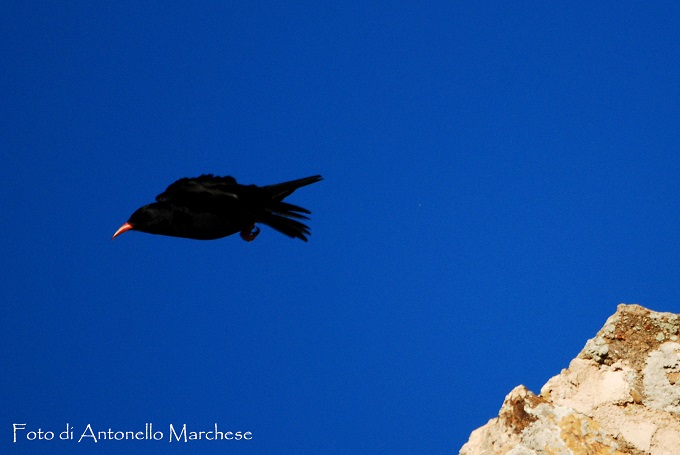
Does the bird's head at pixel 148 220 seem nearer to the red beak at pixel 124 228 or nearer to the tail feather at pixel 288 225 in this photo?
the red beak at pixel 124 228

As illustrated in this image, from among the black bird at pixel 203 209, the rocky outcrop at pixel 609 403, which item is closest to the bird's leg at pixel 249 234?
the black bird at pixel 203 209

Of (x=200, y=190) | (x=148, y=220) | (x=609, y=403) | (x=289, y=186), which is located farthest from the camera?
(x=289, y=186)

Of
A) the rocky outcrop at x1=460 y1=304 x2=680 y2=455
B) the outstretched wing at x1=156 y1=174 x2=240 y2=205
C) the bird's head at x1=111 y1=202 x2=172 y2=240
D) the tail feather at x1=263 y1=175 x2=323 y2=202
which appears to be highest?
the tail feather at x1=263 y1=175 x2=323 y2=202

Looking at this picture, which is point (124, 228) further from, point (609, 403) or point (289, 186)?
point (609, 403)

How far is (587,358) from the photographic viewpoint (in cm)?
486

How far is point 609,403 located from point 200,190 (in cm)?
513

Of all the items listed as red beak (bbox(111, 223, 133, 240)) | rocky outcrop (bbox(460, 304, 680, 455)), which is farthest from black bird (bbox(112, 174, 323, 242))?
rocky outcrop (bbox(460, 304, 680, 455))

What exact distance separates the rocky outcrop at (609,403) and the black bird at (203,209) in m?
4.16

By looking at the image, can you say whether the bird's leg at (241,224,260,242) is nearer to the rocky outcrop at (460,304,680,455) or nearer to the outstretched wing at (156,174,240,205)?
the outstretched wing at (156,174,240,205)

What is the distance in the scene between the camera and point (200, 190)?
25.6ft

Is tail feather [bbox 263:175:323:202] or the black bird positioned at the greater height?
tail feather [bbox 263:175:323:202]

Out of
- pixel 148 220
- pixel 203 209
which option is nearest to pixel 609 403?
pixel 203 209

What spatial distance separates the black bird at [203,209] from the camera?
768 centimetres

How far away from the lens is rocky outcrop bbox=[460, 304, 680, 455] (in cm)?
439
